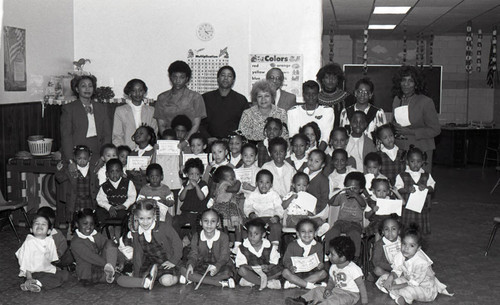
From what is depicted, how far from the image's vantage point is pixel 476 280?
504cm

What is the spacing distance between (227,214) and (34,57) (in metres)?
3.44

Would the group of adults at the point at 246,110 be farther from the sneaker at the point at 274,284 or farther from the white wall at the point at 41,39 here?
the sneaker at the point at 274,284

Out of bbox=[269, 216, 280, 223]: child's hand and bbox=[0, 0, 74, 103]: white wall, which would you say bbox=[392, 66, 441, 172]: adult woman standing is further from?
bbox=[0, 0, 74, 103]: white wall

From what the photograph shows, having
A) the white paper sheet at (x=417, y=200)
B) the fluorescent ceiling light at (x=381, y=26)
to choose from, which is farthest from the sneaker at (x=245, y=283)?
the fluorescent ceiling light at (x=381, y=26)

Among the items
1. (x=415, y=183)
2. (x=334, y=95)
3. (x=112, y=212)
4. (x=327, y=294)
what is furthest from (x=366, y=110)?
(x=112, y=212)

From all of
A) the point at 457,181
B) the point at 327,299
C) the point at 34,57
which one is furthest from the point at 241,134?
the point at 457,181

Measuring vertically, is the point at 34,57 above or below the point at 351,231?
above

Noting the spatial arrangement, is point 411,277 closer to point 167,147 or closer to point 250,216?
point 250,216

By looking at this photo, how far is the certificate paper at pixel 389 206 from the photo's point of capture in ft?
16.8

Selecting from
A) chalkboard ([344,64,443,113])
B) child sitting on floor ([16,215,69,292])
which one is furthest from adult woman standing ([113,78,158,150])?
chalkboard ([344,64,443,113])

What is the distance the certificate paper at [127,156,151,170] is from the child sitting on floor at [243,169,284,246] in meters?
1.11

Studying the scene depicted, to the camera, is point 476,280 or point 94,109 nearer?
point 476,280

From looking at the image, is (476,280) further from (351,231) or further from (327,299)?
(327,299)

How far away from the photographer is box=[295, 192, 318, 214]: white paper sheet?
5199mm
